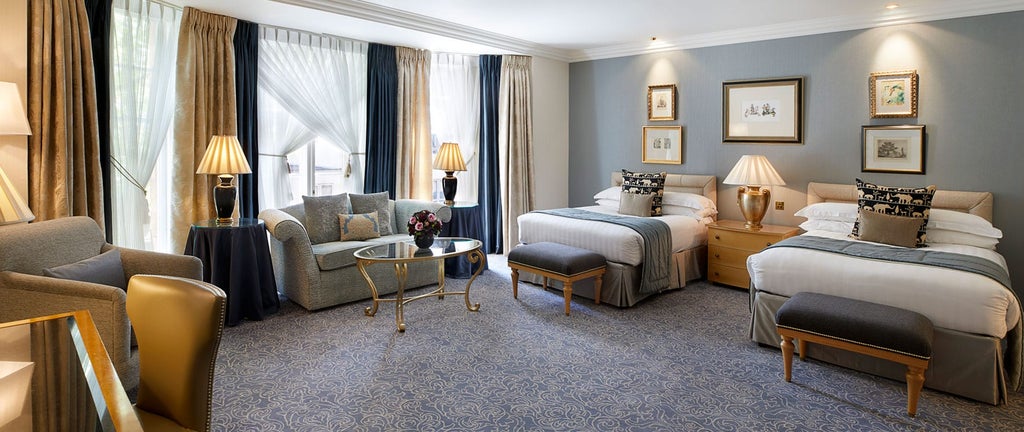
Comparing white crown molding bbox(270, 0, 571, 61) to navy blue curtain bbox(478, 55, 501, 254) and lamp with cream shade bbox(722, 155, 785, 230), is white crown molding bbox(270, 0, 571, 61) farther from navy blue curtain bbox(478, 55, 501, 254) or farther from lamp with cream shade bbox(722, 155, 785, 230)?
lamp with cream shade bbox(722, 155, 785, 230)

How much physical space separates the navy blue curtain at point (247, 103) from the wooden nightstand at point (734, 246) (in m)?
4.09

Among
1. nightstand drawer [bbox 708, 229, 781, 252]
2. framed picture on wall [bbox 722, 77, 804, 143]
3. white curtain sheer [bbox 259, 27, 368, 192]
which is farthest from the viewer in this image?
framed picture on wall [bbox 722, 77, 804, 143]

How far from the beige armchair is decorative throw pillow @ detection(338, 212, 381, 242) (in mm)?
1735

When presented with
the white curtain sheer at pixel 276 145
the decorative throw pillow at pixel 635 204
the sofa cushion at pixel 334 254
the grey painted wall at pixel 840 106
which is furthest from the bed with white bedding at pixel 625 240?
the white curtain sheer at pixel 276 145

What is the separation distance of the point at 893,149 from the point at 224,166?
17.3ft

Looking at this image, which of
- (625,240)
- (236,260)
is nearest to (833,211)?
(625,240)

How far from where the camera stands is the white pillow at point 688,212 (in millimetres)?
5738

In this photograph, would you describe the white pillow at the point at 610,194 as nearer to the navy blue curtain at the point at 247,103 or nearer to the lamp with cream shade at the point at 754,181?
the lamp with cream shade at the point at 754,181

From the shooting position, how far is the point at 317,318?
4395mm

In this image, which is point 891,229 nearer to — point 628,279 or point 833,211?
point 833,211

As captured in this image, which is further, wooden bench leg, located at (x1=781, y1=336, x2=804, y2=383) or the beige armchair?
wooden bench leg, located at (x1=781, y1=336, x2=804, y2=383)

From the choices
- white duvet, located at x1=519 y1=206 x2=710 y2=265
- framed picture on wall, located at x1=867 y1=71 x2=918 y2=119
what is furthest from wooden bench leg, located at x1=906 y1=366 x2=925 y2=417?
framed picture on wall, located at x1=867 y1=71 x2=918 y2=119

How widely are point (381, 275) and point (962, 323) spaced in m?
3.87

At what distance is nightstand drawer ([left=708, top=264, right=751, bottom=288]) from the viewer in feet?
17.4
